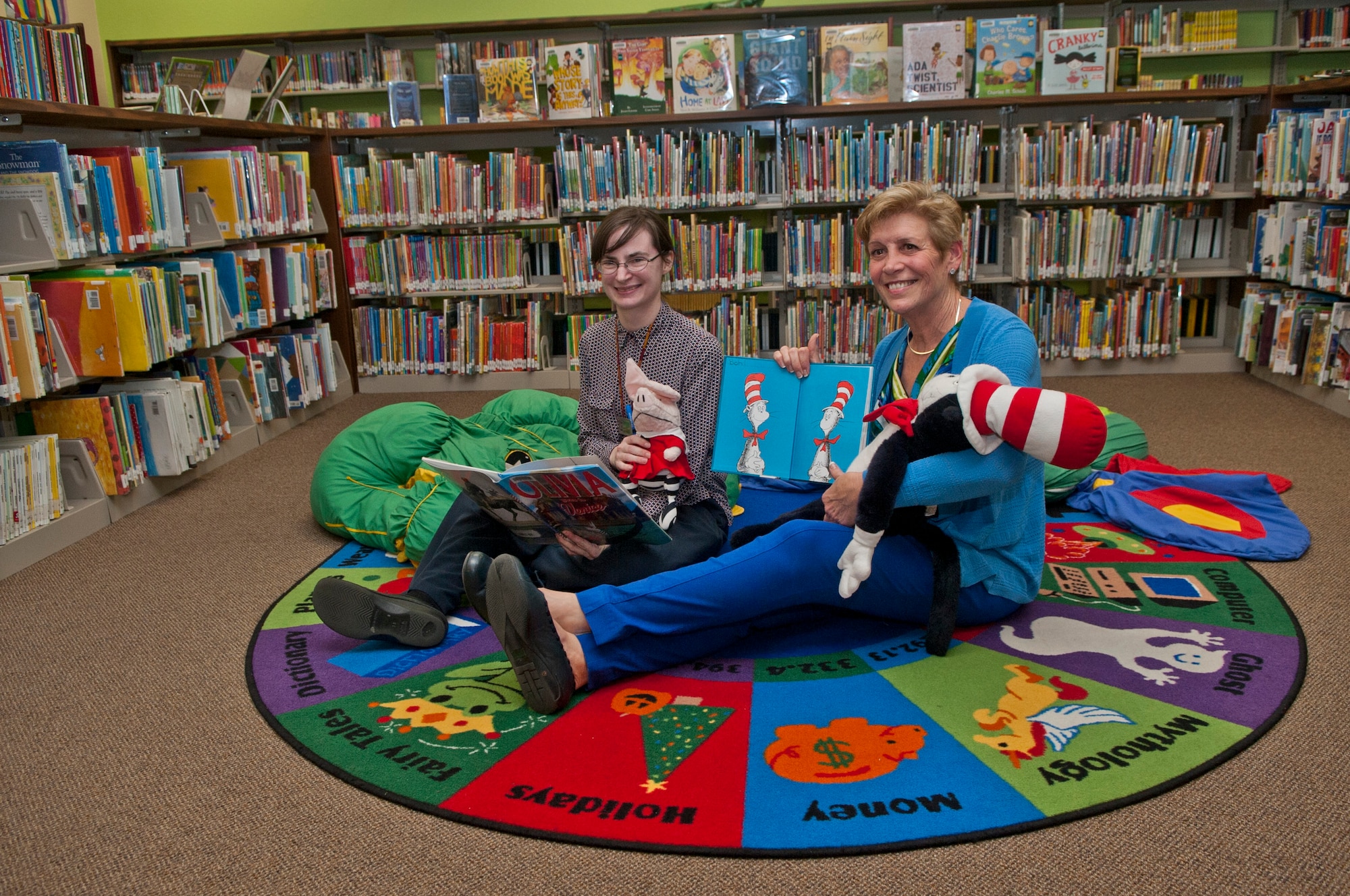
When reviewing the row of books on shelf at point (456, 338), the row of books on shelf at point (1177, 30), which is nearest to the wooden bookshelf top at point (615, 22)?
the row of books on shelf at point (1177, 30)

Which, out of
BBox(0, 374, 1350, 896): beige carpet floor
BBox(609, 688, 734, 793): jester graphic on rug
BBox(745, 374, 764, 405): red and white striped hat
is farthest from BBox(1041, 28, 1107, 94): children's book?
BBox(609, 688, 734, 793): jester graphic on rug

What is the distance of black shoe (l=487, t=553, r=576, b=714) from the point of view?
1.90 m

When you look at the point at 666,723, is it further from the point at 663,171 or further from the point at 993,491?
the point at 663,171

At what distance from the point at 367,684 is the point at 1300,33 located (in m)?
7.23

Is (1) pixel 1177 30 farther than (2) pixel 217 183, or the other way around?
(1) pixel 1177 30

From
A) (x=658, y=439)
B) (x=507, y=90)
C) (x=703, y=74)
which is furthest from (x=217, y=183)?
(x=658, y=439)

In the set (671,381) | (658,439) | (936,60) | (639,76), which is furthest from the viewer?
(639,76)

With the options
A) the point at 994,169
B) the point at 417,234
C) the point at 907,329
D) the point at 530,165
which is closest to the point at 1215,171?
the point at 994,169

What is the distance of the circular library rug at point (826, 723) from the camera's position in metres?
1.68

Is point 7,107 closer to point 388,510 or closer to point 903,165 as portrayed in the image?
point 388,510

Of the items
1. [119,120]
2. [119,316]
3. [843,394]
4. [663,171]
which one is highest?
[119,120]

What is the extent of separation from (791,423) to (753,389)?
131 mm

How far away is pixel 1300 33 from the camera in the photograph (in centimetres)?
651

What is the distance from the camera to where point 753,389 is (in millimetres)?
2520
